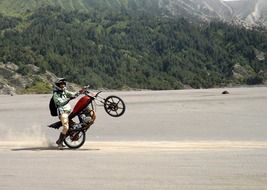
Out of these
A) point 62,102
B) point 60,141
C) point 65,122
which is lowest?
point 60,141

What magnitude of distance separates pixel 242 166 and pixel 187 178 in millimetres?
2055

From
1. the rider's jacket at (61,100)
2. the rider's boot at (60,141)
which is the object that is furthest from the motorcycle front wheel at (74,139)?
the rider's jacket at (61,100)

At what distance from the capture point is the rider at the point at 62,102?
682 inches

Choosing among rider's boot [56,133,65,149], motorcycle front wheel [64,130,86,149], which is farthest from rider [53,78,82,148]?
motorcycle front wheel [64,130,86,149]

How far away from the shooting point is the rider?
1733 cm

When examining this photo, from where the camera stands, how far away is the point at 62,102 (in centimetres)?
1752

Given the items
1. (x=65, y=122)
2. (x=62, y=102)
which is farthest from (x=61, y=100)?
(x=65, y=122)

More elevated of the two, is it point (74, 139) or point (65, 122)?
point (65, 122)

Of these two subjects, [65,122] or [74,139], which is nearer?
[65,122]

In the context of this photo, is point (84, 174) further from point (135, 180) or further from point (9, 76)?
point (9, 76)

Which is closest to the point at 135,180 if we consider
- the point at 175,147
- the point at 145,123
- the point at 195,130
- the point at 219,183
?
the point at 219,183

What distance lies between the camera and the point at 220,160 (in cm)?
1299

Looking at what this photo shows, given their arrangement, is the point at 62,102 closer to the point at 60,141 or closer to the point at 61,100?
the point at 61,100

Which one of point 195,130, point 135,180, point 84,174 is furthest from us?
point 195,130
